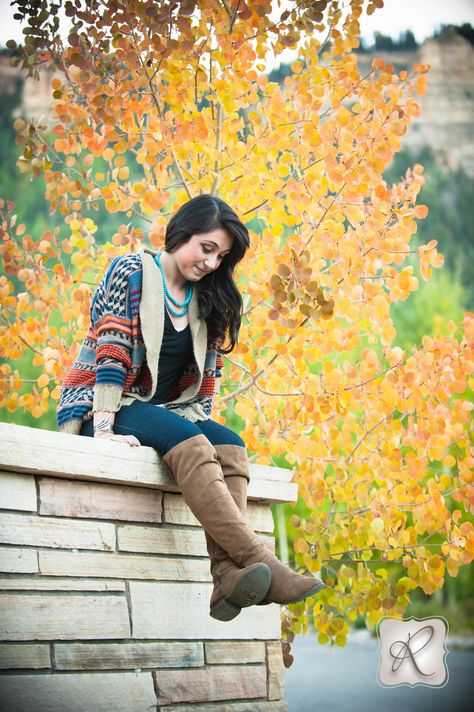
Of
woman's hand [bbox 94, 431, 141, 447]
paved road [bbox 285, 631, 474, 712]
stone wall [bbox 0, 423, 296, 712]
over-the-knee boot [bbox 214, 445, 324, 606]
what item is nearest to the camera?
stone wall [bbox 0, 423, 296, 712]

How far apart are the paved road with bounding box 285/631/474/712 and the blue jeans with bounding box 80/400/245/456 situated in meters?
5.60

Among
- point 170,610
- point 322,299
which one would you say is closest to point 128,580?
point 170,610

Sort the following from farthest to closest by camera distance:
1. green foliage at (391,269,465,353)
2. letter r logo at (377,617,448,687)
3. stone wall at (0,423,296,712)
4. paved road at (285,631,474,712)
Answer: green foliage at (391,269,465,353) → paved road at (285,631,474,712) → letter r logo at (377,617,448,687) → stone wall at (0,423,296,712)

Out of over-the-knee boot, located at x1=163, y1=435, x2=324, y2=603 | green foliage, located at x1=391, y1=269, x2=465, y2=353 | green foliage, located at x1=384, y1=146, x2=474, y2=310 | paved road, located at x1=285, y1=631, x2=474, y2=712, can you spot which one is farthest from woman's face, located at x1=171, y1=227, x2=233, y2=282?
green foliage, located at x1=384, y1=146, x2=474, y2=310

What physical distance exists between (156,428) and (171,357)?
28 cm

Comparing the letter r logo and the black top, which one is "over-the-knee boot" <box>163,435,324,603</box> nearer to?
the black top

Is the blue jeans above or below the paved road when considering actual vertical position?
above

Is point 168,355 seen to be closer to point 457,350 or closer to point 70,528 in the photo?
point 70,528

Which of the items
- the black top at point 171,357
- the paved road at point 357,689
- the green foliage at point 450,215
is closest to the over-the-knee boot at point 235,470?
the black top at point 171,357

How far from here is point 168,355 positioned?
224 cm

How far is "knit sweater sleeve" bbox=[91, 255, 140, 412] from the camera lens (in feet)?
6.73

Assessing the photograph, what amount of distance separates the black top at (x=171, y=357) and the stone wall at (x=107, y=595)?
30cm

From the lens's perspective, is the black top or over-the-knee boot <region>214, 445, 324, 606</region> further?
the black top

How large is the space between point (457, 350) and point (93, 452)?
57.5 inches
